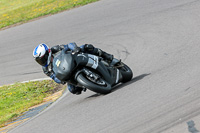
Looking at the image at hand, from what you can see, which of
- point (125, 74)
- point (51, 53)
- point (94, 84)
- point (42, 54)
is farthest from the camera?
point (125, 74)

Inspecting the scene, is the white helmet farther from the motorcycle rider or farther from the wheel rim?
the wheel rim

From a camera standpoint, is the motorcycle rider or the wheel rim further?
the motorcycle rider

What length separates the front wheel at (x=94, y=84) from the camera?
7388 mm

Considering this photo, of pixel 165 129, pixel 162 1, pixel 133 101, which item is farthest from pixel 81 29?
pixel 165 129

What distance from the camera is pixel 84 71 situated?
763cm

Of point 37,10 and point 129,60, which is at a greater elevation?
point 129,60

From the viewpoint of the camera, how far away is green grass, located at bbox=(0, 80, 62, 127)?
9.95 meters

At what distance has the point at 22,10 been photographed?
22.2m

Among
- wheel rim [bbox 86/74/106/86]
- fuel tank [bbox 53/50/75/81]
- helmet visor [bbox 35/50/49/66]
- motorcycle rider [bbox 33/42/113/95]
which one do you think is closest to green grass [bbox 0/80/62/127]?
motorcycle rider [bbox 33/42/113/95]

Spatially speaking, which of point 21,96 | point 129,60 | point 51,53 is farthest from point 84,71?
point 21,96

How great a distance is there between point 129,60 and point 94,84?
139 inches

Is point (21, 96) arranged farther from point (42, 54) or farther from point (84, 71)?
point (84, 71)

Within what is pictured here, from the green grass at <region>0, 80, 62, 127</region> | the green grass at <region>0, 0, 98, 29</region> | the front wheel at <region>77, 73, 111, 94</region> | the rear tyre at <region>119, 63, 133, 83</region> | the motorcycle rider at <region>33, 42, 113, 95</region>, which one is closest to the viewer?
the front wheel at <region>77, 73, 111, 94</region>

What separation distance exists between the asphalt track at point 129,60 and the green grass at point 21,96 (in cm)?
78
